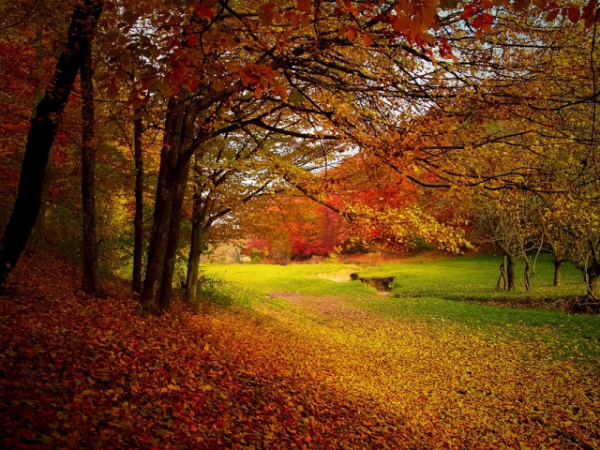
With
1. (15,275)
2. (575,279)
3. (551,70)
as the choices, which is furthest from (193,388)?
(575,279)

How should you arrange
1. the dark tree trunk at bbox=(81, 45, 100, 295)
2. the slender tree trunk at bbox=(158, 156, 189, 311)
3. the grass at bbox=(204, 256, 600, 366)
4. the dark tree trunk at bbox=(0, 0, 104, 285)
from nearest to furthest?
1. the dark tree trunk at bbox=(0, 0, 104, 285)
2. the dark tree trunk at bbox=(81, 45, 100, 295)
3. the slender tree trunk at bbox=(158, 156, 189, 311)
4. the grass at bbox=(204, 256, 600, 366)

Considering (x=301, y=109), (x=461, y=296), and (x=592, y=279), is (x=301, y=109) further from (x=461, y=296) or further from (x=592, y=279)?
(x=461, y=296)

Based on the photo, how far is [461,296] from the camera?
19781mm

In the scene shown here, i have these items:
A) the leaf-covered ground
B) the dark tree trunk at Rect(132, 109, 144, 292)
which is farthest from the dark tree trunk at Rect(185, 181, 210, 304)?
the dark tree trunk at Rect(132, 109, 144, 292)

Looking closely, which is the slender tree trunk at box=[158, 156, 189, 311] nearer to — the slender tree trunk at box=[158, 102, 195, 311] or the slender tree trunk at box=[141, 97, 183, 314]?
the slender tree trunk at box=[158, 102, 195, 311]

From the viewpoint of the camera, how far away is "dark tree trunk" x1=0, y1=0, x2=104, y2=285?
228 inches

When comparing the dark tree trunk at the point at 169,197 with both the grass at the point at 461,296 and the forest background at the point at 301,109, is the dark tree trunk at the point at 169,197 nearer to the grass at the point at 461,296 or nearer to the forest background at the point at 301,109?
the forest background at the point at 301,109

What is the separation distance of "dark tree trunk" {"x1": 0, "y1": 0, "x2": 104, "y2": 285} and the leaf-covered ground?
4.26ft

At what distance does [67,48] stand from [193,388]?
5150 millimetres

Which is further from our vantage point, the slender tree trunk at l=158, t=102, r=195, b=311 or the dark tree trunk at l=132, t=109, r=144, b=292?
the dark tree trunk at l=132, t=109, r=144, b=292

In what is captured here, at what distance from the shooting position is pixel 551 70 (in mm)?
5754

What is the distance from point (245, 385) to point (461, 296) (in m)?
16.2

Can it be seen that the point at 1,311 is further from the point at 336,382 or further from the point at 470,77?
the point at 470,77

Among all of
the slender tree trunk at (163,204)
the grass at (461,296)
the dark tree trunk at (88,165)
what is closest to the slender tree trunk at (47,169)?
the dark tree trunk at (88,165)
